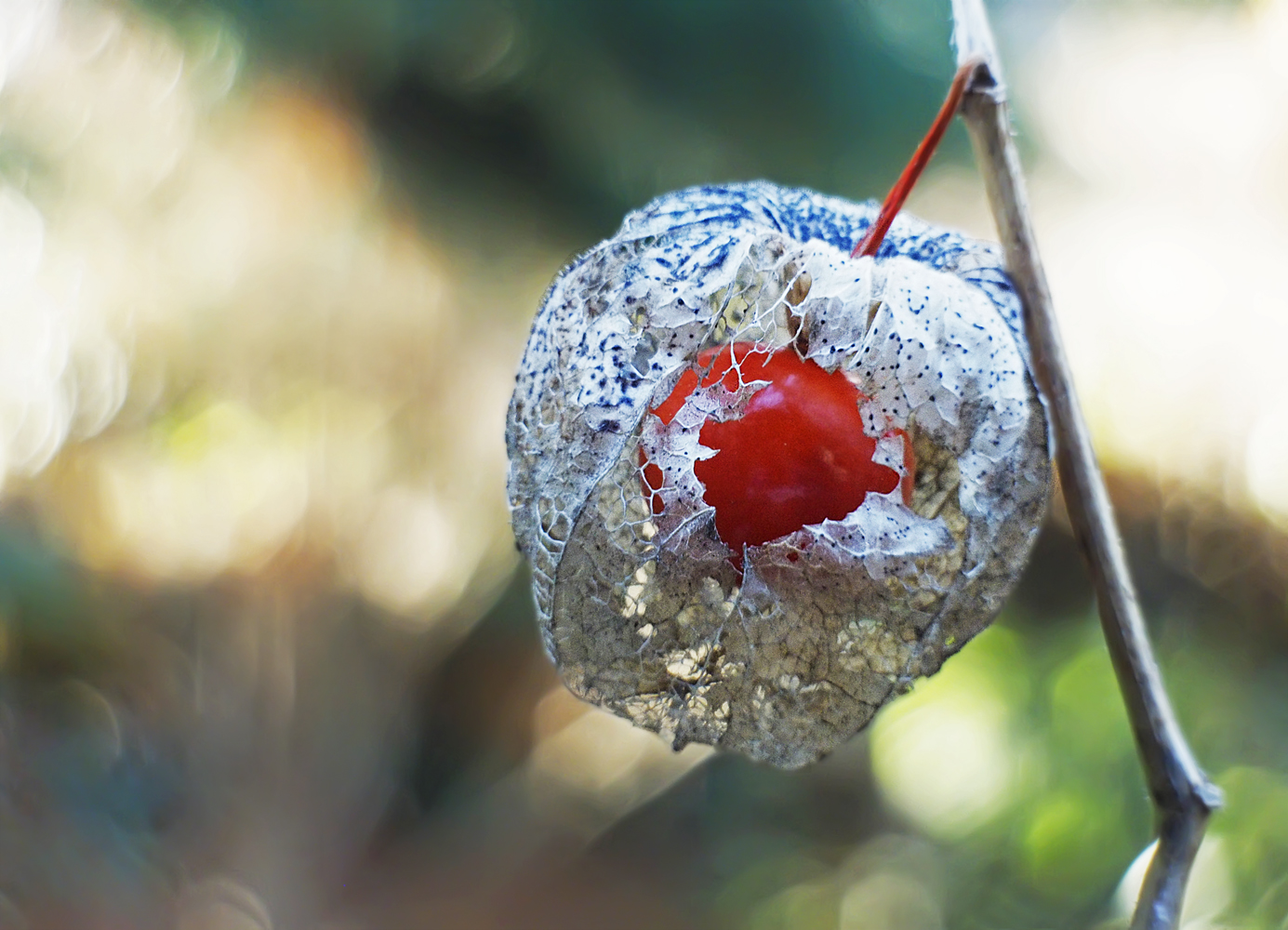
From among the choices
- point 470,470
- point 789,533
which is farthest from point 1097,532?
point 470,470

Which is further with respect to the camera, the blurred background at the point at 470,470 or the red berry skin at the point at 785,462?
the blurred background at the point at 470,470

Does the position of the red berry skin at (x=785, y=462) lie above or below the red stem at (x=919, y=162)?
below

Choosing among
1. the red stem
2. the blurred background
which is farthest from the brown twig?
the blurred background

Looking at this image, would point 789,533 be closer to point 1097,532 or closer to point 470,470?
point 1097,532

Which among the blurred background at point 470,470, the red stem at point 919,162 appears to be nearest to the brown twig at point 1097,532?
the red stem at point 919,162

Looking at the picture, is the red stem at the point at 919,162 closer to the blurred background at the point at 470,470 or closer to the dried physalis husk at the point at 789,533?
the dried physalis husk at the point at 789,533

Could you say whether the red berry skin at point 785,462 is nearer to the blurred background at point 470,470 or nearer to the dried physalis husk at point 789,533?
the dried physalis husk at point 789,533

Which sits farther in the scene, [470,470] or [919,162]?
[470,470]
